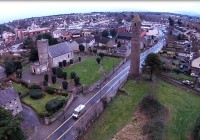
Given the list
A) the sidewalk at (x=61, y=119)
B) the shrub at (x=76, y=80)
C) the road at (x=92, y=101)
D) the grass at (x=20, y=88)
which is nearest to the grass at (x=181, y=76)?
the road at (x=92, y=101)

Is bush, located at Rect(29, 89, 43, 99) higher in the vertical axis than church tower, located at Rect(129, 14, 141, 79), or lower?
lower

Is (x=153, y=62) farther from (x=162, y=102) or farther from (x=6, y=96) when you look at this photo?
(x=6, y=96)

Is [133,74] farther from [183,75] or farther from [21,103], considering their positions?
[21,103]

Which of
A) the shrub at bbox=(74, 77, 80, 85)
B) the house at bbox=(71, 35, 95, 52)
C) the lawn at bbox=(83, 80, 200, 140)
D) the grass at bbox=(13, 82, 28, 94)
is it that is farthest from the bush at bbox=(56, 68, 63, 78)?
the house at bbox=(71, 35, 95, 52)

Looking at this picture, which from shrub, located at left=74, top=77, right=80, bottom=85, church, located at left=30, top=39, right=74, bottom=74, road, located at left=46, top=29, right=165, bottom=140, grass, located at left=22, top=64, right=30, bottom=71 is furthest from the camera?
grass, located at left=22, top=64, right=30, bottom=71

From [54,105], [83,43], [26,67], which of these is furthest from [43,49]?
[83,43]

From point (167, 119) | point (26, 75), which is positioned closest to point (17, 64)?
point (26, 75)

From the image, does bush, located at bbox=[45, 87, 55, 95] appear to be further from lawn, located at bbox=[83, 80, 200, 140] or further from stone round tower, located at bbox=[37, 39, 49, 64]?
stone round tower, located at bbox=[37, 39, 49, 64]
